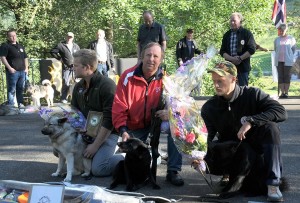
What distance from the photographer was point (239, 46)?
962 centimetres

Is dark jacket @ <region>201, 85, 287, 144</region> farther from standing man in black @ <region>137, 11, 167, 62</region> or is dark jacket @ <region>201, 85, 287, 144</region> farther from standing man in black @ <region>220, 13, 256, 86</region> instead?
standing man in black @ <region>137, 11, 167, 62</region>

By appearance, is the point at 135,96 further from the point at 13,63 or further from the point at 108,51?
the point at 108,51

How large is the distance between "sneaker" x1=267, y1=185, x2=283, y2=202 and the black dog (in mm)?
1145

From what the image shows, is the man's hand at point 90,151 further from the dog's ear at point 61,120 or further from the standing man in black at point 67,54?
the standing man in black at point 67,54

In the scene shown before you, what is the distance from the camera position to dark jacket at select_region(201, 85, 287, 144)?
4.41 meters

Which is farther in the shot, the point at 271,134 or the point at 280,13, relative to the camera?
the point at 280,13

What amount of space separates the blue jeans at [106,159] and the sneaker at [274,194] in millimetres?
1825

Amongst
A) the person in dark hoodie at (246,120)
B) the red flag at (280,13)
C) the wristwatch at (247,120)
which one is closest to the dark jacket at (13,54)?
the person in dark hoodie at (246,120)

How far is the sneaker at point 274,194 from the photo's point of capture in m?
4.45

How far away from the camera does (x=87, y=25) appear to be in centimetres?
2538

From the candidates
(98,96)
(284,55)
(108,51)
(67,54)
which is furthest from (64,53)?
(98,96)

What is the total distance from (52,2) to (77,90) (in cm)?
1916

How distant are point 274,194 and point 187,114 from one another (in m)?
1.05

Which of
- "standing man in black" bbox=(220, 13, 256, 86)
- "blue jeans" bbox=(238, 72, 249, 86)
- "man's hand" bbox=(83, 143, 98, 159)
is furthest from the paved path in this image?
"standing man in black" bbox=(220, 13, 256, 86)
